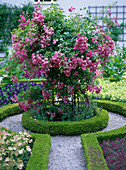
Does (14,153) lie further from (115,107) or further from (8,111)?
(115,107)

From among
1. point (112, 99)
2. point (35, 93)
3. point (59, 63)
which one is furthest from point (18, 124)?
point (112, 99)

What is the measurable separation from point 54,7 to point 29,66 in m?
1.23

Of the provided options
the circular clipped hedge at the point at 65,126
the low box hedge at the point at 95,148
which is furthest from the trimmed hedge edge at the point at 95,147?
the circular clipped hedge at the point at 65,126

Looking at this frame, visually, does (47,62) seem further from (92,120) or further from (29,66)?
(92,120)

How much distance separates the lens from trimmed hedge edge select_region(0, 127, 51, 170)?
3031 mm

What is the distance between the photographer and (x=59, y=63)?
3.74 metres

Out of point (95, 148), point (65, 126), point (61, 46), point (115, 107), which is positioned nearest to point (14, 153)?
point (95, 148)

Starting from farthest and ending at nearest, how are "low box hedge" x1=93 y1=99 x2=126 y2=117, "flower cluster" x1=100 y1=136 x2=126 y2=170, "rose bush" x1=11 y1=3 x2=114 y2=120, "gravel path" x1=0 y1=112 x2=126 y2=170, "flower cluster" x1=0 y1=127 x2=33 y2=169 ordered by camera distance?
"low box hedge" x1=93 y1=99 x2=126 y2=117 → "rose bush" x1=11 y1=3 x2=114 y2=120 → "gravel path" x1=0 y1=112 x2=126 y2=170 → "flower cluster" x1=100 y1=136 x2=126 y2=170 → "flower cluster" x1=0 y1=127 x2=33 y2=169

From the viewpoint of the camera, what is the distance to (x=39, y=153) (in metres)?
3.32

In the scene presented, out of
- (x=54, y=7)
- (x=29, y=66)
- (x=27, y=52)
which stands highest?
(x=54, y=7)

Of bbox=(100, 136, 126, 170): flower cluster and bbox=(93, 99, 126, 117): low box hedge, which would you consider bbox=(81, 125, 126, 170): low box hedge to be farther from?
bbox=(93, 99, 126, 117): low box hedge

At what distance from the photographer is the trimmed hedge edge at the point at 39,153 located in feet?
9.95

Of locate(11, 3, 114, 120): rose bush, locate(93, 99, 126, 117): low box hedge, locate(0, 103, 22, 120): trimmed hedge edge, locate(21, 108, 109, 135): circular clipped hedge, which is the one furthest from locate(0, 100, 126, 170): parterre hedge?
locate(0, 103, 22, 120): trimmed hedge edge

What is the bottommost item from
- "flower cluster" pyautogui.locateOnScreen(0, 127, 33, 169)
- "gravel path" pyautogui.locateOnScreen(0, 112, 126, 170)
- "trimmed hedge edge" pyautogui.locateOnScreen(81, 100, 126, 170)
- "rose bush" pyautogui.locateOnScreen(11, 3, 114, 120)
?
"gravel path" pyautogui.locateOnScreen(0, 112, 126, 170)
